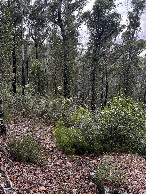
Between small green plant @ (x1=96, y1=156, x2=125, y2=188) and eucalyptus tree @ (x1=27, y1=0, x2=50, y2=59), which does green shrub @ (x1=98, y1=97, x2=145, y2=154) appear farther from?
eucalyptus tree @ (x1=27, y1=0, x2=50, y2=59)

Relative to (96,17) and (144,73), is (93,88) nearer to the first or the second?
(96,17)

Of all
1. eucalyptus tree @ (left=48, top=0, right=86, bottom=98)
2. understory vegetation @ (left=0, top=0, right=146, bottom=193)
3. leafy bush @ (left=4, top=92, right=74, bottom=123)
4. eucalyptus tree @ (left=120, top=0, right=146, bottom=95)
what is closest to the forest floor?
understory vegetation @ (left=0, top=0, right=146, bottom=193)

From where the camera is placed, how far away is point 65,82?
50.3 ft

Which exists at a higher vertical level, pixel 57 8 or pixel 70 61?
pixel 57 8

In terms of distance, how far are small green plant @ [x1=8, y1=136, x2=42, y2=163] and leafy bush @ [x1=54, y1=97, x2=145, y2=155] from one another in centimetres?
116

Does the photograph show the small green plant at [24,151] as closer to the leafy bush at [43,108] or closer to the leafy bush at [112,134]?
the leafy bush at [112,134]

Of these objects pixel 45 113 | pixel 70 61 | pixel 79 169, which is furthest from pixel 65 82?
pixel 79 169

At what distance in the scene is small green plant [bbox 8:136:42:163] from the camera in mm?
4949

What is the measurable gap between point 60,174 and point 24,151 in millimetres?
1260

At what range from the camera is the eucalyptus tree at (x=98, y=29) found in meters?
15.3

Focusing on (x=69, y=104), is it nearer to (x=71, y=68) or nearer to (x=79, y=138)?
(x=79, y=138)

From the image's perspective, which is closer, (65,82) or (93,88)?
(65,82)

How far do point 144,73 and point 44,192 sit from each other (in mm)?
36212

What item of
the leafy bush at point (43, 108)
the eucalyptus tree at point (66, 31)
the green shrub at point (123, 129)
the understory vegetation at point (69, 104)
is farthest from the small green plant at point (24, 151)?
the eucalyptus tree at point (66, 31)
